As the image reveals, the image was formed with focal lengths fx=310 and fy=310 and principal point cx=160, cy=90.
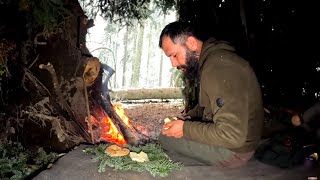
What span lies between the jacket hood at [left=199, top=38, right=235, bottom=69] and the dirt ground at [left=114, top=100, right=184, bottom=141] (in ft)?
21.7

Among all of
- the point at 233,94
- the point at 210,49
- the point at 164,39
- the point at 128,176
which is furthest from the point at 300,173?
the point at 164,39

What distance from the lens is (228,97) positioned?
129 inches

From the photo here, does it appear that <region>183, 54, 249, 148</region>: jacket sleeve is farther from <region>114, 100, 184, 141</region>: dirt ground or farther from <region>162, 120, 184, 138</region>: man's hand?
<region>114, 100, 184, 141</region>: dirt ground

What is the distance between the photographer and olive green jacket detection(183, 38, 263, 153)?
3299 mm

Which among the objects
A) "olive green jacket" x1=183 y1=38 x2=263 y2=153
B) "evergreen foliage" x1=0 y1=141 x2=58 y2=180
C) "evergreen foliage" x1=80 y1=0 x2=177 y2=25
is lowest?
"evergreen foliage" x1=0 y1=141 x2=58 y2=180

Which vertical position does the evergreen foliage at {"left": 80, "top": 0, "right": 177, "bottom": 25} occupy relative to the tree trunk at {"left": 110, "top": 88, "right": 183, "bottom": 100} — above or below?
above

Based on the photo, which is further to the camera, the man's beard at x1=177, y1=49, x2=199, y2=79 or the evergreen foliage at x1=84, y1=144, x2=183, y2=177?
the man's beard at x1=177, y1=49, x2=199, y2=79

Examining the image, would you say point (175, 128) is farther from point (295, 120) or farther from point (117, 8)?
point (117, 8)

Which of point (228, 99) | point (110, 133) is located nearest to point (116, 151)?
point (228, 99)

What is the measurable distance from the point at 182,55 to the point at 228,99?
3.18 ft

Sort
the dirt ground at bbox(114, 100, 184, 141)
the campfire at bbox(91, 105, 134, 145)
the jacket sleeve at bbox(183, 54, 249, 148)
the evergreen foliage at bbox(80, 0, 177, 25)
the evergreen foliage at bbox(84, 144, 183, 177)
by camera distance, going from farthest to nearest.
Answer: the dirt ground at bbox(114, 100, 184, 141), the evergreen foliage at bbox(80, 0, 177, 25), the campfire at bbox(91, 105, 134, 145), the evergreen foliage at bbox(84, 144, 183, 177), the jacket sleeve at bbox(183, 54, 249, 148)

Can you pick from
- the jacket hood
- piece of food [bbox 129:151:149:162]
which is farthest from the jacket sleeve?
piece of food [bbox 129:151:149:162]

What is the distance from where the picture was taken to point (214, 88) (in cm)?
333

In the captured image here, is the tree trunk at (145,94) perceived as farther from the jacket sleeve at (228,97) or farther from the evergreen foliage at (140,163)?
the jacket sleeve at (228,97)
